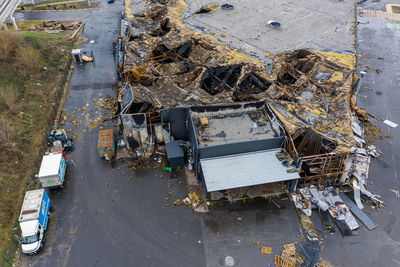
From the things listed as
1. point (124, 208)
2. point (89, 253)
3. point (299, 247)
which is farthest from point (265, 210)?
point (89, 253)

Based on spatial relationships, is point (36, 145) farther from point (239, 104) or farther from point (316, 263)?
point (316, 263)

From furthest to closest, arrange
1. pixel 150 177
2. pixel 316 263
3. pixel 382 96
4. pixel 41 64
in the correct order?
pixel 41 64, pixel 382 96, pixel 150 177, pixel 316 263

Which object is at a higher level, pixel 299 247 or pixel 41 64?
pixel 41 64

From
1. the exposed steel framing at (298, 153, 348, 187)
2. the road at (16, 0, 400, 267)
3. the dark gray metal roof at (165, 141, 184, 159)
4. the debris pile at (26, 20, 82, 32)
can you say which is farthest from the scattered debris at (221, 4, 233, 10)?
the exposed steel framing at (298, 153, 348, 187)

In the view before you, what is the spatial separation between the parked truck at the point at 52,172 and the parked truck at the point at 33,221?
1263 millimetres

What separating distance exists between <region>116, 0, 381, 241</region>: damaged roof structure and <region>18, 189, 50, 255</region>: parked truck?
7773 mm

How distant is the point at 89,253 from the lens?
1709cm

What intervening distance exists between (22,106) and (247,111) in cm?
2143

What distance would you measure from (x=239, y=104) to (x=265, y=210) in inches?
322

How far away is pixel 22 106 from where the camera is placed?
26984 millimetres

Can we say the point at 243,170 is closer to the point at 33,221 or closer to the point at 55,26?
the point at 33,221

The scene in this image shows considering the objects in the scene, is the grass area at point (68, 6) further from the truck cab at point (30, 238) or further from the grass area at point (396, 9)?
the grass area at point (396, 9)

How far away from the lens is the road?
55.4ft

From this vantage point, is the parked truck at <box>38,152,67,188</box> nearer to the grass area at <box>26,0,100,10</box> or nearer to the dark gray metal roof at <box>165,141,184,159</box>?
the dark gray metal roof at <box>165,141,184,159</box>
